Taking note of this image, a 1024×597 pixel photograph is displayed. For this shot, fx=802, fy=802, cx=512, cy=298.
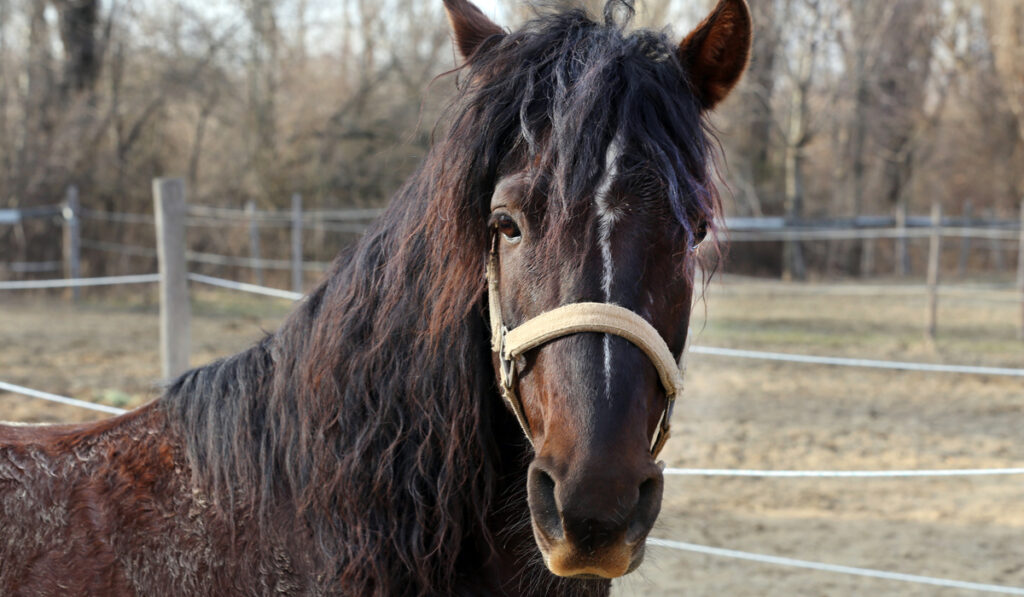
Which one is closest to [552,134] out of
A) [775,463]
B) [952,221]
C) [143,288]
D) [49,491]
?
[49,491]

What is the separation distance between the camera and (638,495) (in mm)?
1228

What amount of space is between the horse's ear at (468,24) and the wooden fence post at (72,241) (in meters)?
12.7

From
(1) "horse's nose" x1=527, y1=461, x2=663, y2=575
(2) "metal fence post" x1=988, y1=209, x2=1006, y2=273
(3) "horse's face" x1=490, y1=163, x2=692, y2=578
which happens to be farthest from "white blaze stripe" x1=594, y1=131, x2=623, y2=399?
(2) "metal fence post" x1=988, y1=209, x2=1006, y2=273

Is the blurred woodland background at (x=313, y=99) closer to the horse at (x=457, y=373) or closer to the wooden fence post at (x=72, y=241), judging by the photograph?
the wooden fence post at (x=72, y=241)

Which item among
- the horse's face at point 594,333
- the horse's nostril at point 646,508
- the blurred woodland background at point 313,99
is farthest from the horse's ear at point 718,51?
the blurred woodland background at point 313,99

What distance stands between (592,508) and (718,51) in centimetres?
96

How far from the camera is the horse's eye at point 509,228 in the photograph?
1435mm

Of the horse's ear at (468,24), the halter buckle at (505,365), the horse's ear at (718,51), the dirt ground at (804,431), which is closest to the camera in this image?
the halter buckle at (505,365)

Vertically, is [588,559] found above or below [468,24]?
below

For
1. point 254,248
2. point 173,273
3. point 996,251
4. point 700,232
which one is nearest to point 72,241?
point 254,248

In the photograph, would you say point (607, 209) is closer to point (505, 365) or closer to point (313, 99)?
point (505, 365)

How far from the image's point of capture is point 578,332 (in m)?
1.30

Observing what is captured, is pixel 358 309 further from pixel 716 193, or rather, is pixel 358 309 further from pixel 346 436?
pixel 716 193

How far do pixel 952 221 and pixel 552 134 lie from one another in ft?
69.5
